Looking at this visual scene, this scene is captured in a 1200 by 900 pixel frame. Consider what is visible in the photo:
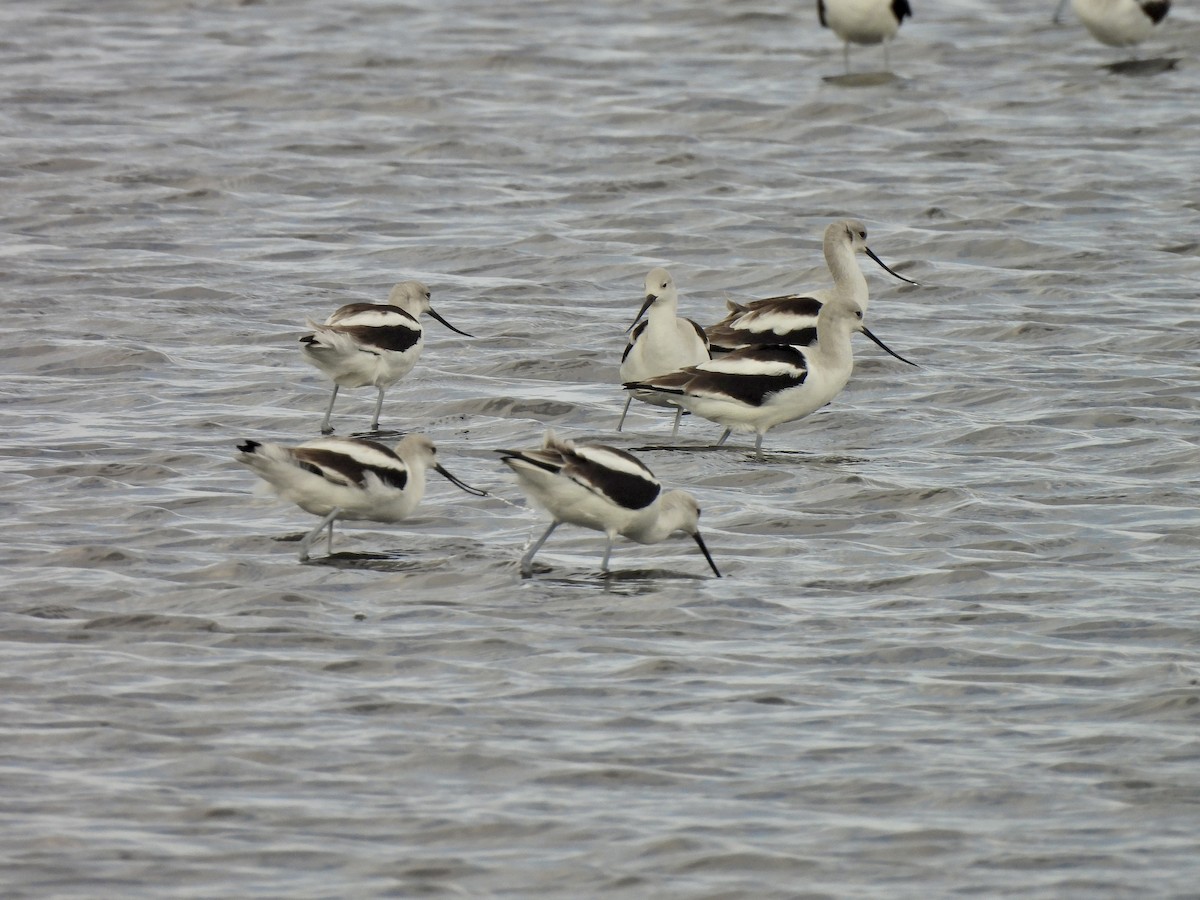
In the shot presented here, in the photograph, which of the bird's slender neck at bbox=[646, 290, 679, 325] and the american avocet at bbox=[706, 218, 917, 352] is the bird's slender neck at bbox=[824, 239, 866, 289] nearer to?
the american avocet at bbox=[706, 218, 917, 352]

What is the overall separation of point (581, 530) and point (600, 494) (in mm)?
1315

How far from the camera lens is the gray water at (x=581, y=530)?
684cm

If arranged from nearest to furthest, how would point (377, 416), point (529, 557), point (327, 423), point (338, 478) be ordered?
point (338, 478)
point (529, 557)
point (327, 423)
point (377, 416)

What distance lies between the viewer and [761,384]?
37.8 ft

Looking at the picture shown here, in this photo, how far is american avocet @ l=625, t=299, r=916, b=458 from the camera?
37.6ft

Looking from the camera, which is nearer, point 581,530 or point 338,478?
point 338,478

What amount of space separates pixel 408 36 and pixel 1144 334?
11.5m

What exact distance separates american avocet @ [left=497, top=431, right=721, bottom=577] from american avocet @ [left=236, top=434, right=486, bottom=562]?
580mm

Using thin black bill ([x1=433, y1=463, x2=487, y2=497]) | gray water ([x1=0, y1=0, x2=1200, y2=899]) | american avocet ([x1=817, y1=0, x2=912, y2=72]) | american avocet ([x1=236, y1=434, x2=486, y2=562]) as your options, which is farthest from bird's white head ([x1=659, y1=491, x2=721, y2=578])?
american avocet ([x1=817, y1=0, x2=912, y2=72])

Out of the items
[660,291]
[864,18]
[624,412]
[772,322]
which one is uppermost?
[660,291]

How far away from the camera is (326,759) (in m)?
7.27

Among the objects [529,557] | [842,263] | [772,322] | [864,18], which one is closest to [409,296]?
[772,322]

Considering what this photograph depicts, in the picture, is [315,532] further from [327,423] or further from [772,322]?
[772,322]

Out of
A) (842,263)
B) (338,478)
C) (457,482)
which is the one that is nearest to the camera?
(338,478)
